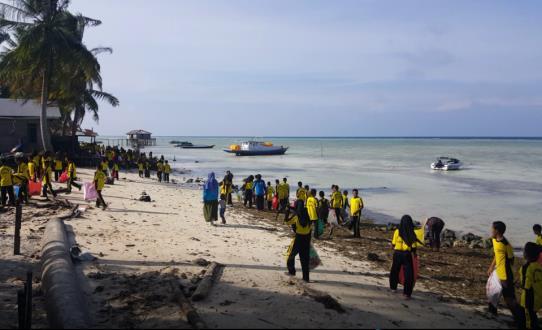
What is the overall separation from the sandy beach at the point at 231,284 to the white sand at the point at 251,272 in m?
0.02

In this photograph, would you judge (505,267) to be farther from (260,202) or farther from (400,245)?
(260,202)

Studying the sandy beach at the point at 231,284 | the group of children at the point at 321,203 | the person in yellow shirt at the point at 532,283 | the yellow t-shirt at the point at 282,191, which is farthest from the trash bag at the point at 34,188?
the person in yellow shirt at the point at 532,283

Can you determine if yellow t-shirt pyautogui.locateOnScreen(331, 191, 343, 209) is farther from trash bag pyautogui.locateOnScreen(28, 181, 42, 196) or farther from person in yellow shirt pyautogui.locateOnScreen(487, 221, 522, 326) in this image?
trash bag pyautogui.locateOnScreen(28, 181, 42, 196)

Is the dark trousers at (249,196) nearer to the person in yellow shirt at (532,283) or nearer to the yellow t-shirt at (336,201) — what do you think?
the yellow t-shirt at (336,201)

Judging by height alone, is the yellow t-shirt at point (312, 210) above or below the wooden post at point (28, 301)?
above

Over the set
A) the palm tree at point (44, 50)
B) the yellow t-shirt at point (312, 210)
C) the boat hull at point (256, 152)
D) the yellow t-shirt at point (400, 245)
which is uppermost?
the palm tree at point (44, 50)

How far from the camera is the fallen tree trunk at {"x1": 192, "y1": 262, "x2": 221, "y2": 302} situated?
6.60 meters

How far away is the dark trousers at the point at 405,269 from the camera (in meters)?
7.32

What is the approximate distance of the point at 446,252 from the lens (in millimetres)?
12727

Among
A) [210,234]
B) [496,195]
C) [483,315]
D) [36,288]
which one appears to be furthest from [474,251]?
[496,195]

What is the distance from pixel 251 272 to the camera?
8.42m

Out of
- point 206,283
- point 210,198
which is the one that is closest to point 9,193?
point 210,198

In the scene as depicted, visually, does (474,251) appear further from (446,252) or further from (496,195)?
(496,195)

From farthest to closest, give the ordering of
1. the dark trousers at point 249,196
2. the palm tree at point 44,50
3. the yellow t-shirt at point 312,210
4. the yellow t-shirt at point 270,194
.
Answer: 1. the palm tree at point 44,50
2. the dark trousers at point 249,196
3. the yellow t-shirt at point 270,194
4. the yellow t-shirt at point 312,210
